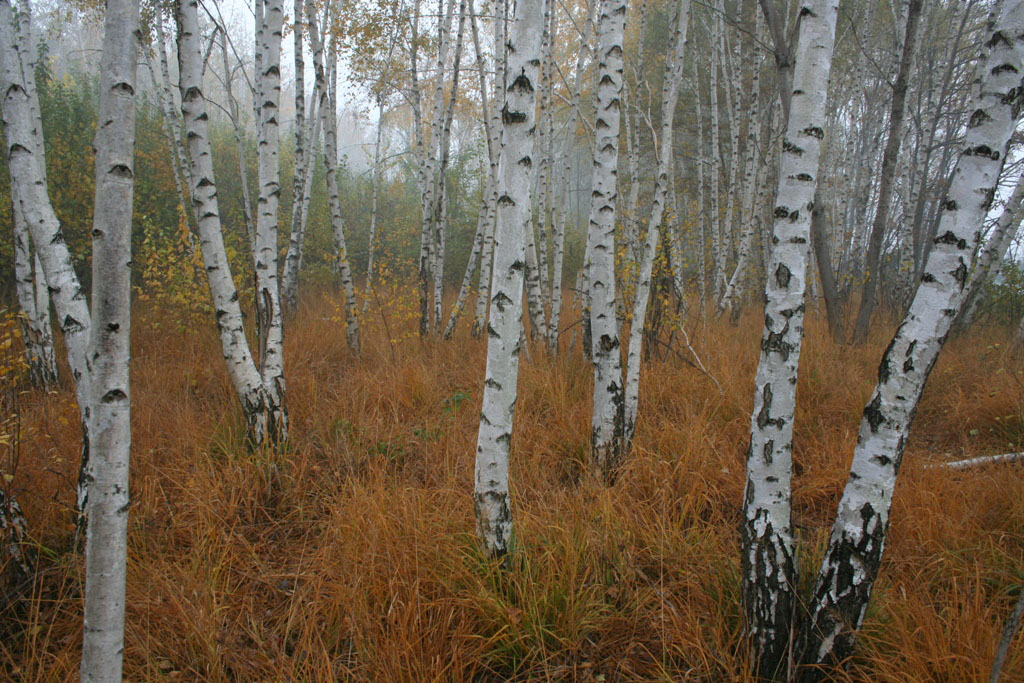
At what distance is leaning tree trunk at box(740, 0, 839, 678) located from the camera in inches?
72.3

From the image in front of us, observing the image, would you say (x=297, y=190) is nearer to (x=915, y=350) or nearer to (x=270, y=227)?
(x=270, y=227)

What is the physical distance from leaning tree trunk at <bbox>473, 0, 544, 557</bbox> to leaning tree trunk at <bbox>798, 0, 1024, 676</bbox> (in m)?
1.30

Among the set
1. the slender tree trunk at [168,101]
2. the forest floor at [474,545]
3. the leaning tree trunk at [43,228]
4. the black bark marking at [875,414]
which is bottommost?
the forest floor at [474,545]

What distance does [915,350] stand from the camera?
1666mm

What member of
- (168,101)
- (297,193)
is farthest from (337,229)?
(168,101)

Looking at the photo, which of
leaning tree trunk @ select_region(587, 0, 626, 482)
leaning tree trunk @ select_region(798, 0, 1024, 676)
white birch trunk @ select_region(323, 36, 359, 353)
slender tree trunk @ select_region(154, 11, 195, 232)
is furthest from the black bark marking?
slender tree trunk @ select_region(154, 11, 195, 232)

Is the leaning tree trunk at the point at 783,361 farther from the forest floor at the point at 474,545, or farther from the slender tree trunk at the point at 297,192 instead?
the slender tree trunk at the point at 297,192

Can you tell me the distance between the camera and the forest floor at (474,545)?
6.59 feet

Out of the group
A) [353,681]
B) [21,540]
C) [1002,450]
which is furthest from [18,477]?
[1002,450]

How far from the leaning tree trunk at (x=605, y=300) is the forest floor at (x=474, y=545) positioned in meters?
0.21

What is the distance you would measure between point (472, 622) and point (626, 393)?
188 cm

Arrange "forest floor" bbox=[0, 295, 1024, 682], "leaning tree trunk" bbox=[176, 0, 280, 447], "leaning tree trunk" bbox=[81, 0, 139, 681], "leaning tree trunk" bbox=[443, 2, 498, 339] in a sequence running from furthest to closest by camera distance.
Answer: "leaning tree trunk" bbox=[443, 2, 498, 339] → "leaning tree trunk" bbox=[176, 0, 280, 447] → "forest floor" bbox=[0, 295, 1024, 682] → "leaning tree trunk" bbox=[81, 0, 139, 681]

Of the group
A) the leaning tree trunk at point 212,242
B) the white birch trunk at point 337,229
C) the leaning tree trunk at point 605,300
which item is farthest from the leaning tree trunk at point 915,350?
the white birch trunk at point 337,229

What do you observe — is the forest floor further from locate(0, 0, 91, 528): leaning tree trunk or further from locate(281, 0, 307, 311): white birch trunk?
locate(281, 0, 307, 311): white birch trunk
